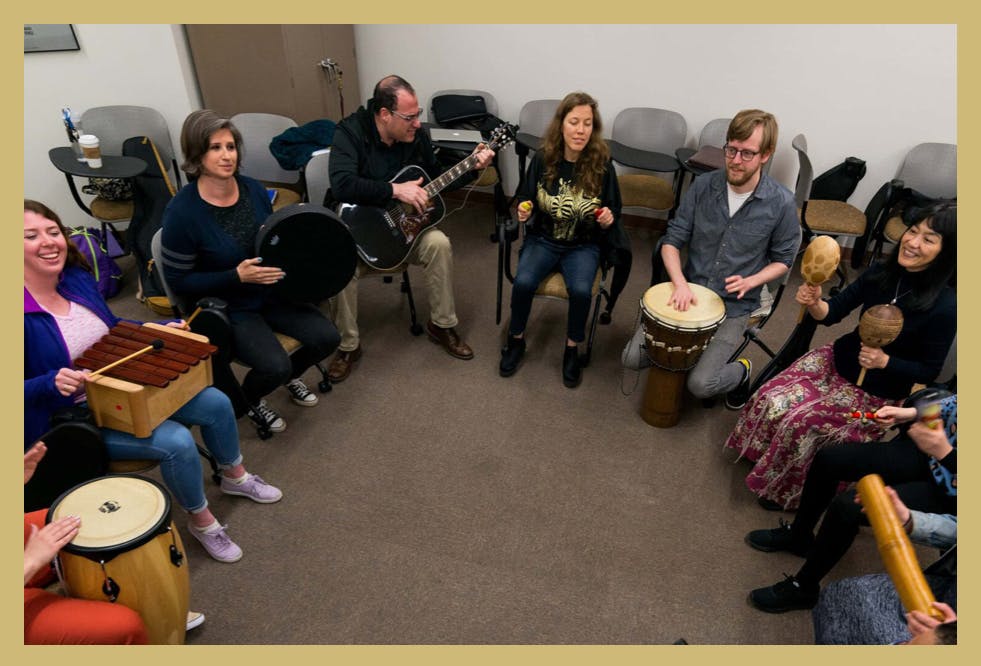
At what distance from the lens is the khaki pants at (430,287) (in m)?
3.28

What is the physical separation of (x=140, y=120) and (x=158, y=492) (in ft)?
11.3

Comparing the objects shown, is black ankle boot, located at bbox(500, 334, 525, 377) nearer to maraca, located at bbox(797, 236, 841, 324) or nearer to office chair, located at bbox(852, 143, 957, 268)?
maraca, located at bbox(797, 236, 841, 324)

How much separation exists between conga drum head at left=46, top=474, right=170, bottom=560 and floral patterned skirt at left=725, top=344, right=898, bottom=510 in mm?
2222

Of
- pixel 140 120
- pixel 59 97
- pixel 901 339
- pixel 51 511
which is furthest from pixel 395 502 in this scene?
pixel 59 97

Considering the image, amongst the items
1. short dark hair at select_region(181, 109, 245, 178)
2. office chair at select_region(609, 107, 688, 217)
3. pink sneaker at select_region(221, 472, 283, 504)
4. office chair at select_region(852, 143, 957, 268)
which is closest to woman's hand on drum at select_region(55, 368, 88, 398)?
pink sneaker at select_region(221, 472, 283, 504)

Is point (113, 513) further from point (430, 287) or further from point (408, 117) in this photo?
point (408, 117)

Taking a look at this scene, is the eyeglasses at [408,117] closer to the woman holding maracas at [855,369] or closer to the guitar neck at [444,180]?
the guitar neck at [444,180]

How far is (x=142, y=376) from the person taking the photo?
1.98 metres

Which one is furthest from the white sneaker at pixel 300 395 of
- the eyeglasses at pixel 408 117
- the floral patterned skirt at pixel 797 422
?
the floral patterned skirt at pixel 797 422

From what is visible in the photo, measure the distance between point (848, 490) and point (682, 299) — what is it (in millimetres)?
1020

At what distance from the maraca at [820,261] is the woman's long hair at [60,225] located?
2660 millimetres

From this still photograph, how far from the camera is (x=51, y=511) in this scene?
5.42 feet

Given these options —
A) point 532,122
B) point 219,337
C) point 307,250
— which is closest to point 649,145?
point 532,122

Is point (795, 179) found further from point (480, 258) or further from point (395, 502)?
point (395, 502)
